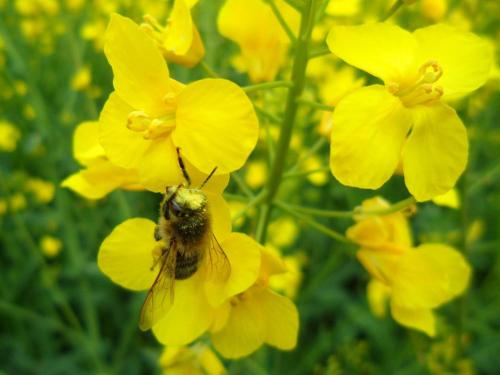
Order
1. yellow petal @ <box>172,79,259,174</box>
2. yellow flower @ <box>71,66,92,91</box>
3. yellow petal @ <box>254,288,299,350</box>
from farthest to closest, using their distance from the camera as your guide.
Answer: yellow flower @ <box>71,66,92,91</box> < yellow petal @ <box>254,288,299,350</box> < yellow petal @ <box>172,79,259,174</box>

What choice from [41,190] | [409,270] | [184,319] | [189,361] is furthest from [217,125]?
[41,190]

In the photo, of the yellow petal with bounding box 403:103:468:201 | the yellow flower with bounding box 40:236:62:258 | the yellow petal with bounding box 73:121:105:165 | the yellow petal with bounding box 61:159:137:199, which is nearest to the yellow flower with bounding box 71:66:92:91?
the yellow flower with bounding box 40:236:62:258

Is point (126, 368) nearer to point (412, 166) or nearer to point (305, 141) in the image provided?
point (305, 141)

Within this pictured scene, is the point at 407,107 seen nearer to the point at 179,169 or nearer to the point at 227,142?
the point at 227,142

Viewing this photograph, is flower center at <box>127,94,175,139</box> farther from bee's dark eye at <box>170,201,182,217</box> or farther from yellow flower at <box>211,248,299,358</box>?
yellow flower at <box>211,248,299,358</box>

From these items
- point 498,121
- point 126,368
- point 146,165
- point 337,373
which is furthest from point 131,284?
point 498,121

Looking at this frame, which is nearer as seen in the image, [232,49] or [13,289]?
[13,289]

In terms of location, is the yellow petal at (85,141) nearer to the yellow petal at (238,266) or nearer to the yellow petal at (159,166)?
the yellow petal at (159,166)
